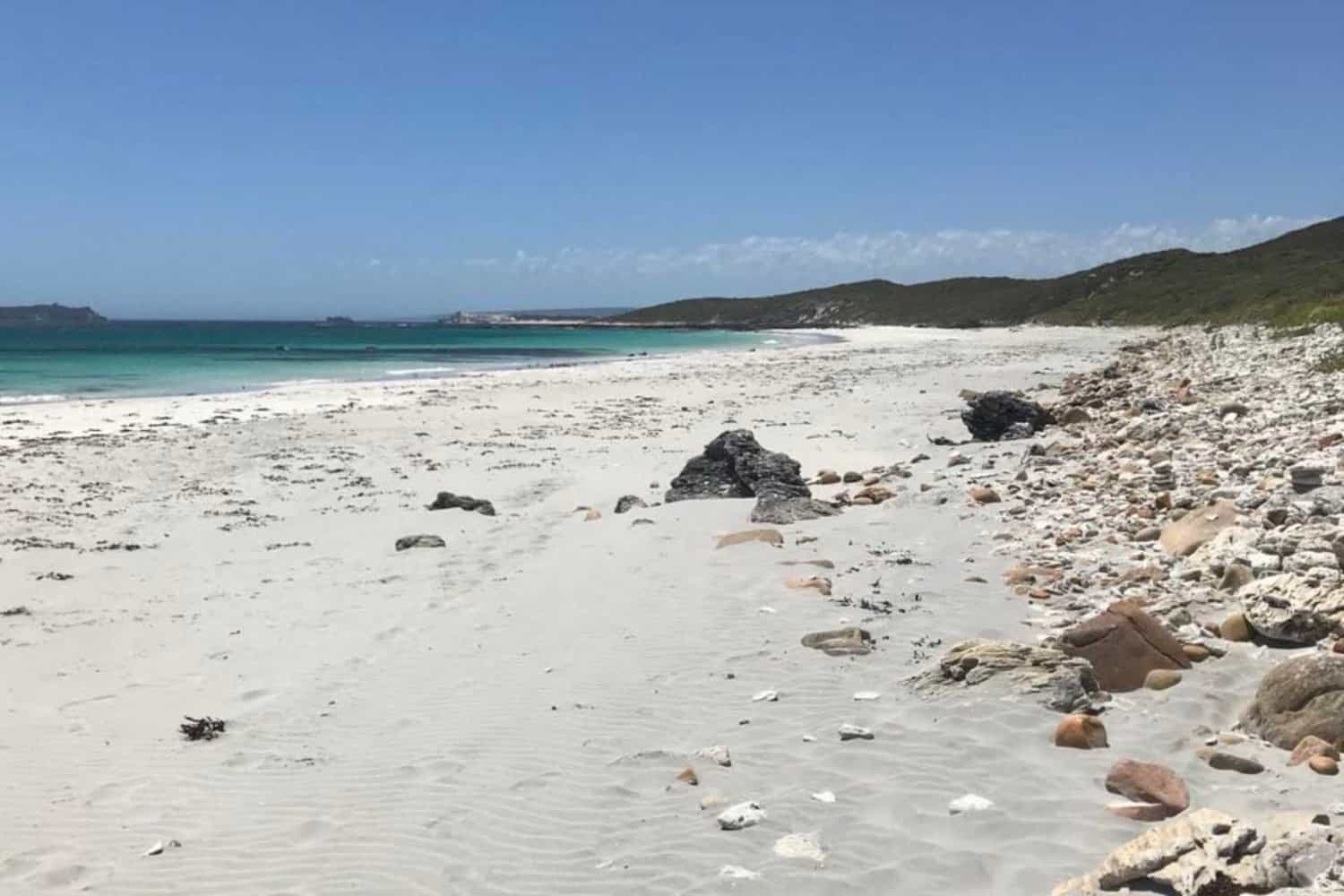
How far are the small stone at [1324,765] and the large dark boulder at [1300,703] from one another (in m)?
0.18

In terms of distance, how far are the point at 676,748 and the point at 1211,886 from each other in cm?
273

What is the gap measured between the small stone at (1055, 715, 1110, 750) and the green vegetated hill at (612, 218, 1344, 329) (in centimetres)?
2717

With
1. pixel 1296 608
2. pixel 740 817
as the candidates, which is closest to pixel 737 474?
pixel 1296 608

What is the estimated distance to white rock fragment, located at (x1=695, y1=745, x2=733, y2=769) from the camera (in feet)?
16.8

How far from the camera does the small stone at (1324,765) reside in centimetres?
415

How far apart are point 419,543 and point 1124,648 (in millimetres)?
7561

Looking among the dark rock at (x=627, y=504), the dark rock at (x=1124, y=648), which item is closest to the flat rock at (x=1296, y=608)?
the dark rock at (x=1124, y=648)

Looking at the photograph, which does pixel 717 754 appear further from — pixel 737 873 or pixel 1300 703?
pixel 1300 703

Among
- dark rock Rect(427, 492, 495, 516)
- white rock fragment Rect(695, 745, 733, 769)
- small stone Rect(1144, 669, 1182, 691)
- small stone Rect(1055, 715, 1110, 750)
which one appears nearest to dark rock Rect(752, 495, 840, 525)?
dark rock Rect(427, 492, 495, 516)

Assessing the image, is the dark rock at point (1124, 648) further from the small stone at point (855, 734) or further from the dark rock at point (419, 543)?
the dark rock at point (419, 543)

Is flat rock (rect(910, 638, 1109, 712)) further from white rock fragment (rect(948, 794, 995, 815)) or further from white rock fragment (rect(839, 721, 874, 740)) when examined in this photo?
white rock fragment (rect(948, 794, 995, 815))

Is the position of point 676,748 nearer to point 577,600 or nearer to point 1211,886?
point 1211,886

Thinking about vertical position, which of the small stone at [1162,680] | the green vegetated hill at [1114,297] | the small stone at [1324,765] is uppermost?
the green vegetated hill at [1114,297]

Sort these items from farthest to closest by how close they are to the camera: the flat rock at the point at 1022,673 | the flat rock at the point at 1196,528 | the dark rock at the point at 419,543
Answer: the dark rock at the point at 419,543 < the flat rock at the point at 1196,528 < the flat rock at the point at 1022,673
